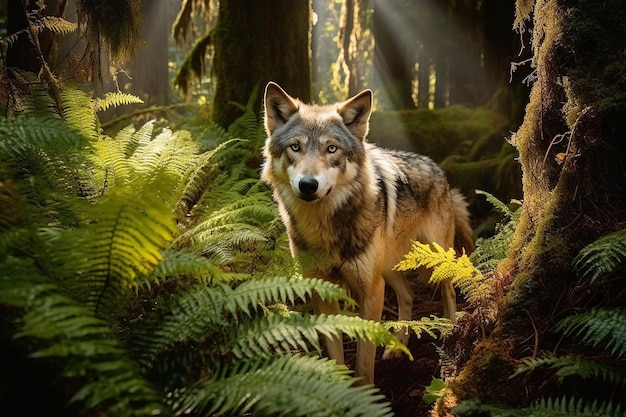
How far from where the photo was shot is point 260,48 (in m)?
7.64

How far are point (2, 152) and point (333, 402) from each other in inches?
91.8

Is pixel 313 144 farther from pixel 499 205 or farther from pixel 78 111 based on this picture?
pixel 78 111

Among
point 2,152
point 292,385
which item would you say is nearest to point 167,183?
point 2,152

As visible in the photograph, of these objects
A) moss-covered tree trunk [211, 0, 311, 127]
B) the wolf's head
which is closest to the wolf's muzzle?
the wolf's head

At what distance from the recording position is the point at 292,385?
87.0 inches

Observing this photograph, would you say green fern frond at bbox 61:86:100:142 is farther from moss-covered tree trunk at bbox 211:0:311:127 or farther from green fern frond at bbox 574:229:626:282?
green fern frond at bbox 574:229:626:282

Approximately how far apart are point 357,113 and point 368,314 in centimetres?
180

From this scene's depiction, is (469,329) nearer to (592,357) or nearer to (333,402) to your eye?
(592,357)

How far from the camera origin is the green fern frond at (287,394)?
82.9 inches

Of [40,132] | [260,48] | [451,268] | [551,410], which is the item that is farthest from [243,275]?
[260,48]

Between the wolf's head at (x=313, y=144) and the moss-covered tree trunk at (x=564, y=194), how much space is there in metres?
1.56

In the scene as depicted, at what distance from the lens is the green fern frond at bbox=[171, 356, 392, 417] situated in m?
2.11

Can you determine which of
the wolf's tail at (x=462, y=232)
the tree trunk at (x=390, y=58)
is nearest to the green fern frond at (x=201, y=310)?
the wolf's tail at (x=462, y=232)

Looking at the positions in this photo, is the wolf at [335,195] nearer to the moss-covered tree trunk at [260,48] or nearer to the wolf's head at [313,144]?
the wolf's head at [313,144]
